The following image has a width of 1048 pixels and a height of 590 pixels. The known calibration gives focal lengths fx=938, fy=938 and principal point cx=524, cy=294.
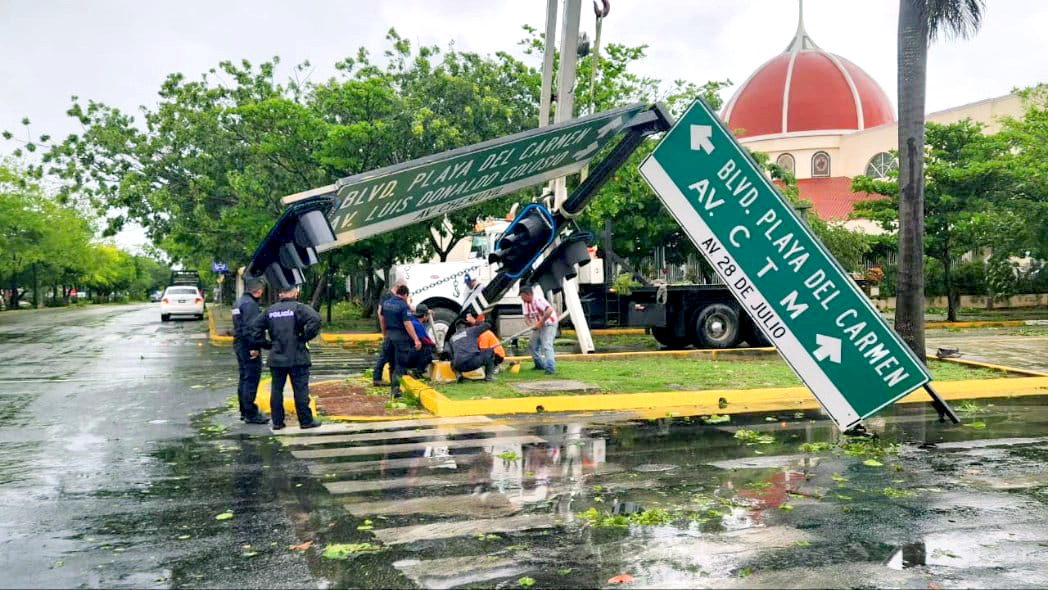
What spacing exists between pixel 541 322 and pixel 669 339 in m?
7.47

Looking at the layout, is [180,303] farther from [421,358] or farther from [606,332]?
[421,358]

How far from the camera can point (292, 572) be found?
5.53 meters

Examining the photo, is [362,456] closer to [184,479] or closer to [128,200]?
[184,479]

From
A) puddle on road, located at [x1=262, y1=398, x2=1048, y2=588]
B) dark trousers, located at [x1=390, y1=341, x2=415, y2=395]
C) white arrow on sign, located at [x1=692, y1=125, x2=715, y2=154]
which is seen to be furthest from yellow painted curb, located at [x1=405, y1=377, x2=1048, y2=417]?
white arrow on sign, located at [x1=692, y1=125, x2=715, y2=154]

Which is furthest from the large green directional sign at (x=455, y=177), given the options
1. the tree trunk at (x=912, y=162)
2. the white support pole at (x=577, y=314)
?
the tree trunk at (x=912, y=162)

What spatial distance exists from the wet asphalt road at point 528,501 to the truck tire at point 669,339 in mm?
9512

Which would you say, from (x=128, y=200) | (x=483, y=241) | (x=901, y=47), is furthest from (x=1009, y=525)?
(x=128, y=200)

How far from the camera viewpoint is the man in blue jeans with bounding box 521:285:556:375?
15219 mm

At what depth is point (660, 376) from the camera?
50.5 ft

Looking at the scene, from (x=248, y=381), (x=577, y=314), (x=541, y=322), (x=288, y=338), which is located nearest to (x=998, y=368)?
(x=577, y=314)

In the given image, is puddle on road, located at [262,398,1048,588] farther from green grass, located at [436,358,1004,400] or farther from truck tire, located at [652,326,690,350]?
truck tire, located at [652,326,690,350]

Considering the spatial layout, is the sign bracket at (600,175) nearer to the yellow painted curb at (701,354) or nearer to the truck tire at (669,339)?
the yellow painted curb at (701,354)

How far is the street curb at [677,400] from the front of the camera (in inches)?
483

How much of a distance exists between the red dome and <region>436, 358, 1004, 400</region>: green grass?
4162cm
